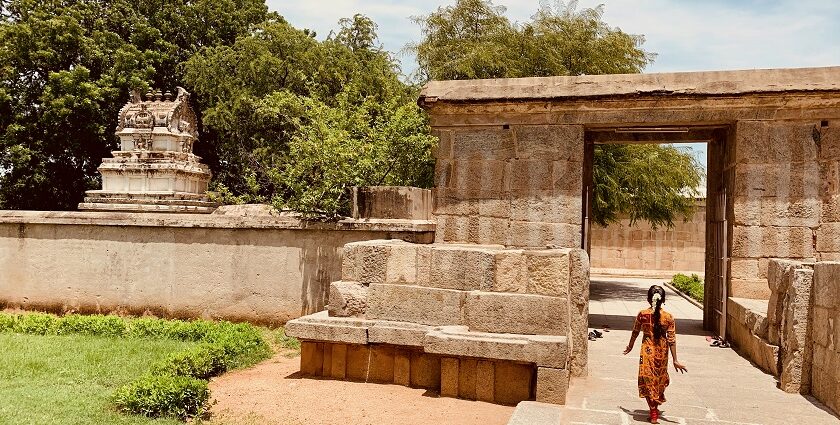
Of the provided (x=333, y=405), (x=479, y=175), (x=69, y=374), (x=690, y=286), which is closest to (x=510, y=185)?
(x=479, y=175)

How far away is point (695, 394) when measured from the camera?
6422 millimetres

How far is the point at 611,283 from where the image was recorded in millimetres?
21375

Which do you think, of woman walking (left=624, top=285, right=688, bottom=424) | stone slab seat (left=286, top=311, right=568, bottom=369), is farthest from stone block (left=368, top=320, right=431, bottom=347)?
woman walking (left=624, top=285, right=688, bottom=424)

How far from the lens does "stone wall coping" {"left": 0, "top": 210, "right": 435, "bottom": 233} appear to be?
977 centimetres

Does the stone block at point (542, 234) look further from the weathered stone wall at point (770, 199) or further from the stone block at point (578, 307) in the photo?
the stone block at point (578, 307)

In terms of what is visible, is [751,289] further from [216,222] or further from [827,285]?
[216,222]

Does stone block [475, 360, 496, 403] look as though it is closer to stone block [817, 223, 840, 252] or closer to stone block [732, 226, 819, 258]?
stone block [732, 226, 819, 258]

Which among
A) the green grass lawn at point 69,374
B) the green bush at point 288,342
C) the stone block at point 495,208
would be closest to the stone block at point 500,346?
the green grass lawn at point 69,374

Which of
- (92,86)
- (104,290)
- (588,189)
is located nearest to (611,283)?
(588,189)

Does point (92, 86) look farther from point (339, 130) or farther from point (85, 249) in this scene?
point (339, 130)

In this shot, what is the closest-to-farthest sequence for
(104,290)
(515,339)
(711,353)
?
(515,339) → (711,353) → (104,290)

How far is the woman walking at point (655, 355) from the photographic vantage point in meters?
5.52

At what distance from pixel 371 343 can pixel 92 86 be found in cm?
2069

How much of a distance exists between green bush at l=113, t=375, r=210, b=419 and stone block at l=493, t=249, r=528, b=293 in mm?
2981
